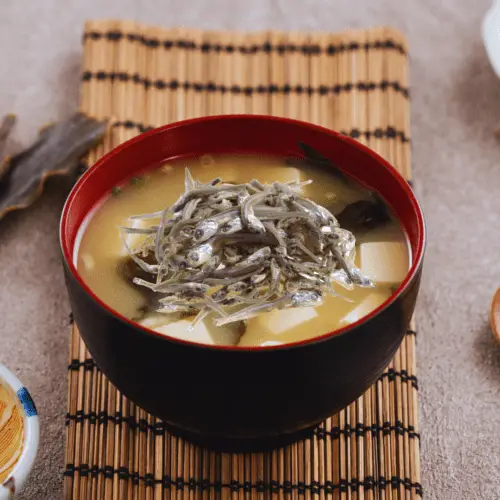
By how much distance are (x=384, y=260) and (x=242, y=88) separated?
0.65m

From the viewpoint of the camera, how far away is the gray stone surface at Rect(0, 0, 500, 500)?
3.95ft

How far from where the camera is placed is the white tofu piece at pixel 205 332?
36.1 inches

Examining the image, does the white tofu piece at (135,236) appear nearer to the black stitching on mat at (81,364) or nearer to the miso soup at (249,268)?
the miso soup at (249,268)

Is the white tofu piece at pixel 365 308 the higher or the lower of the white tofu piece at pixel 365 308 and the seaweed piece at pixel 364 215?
the lower

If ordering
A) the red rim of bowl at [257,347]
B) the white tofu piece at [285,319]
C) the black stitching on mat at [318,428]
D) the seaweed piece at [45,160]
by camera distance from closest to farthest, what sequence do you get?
the red rim of bowl at [257,347] → the white tofu piece at [285,319] → the black stitching on mat at [318,428] → the seaweed piece at [45,160]

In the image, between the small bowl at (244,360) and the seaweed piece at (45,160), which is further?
the seaweed piece at (45,160)

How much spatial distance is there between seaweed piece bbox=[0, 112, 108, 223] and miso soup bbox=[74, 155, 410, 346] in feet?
1.20

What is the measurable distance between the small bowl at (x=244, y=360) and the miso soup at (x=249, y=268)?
37 mm

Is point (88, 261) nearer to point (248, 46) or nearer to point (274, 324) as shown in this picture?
point (274, 324)

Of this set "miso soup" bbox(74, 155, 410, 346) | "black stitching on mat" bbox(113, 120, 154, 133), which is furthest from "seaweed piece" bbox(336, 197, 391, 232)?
"black stitching on mat" bbox(113, 120, 154, 133)

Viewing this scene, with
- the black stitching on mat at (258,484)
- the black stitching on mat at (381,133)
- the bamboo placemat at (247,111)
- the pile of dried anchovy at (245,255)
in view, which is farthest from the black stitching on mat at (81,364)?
the black stitching on mat at (381,133)

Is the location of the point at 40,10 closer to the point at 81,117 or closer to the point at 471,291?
the point at 81,117

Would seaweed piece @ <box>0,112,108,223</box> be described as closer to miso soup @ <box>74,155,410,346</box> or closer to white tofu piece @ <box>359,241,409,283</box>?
miso soup @ <box>74,155,410,346</box>

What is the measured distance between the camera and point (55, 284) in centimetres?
138
